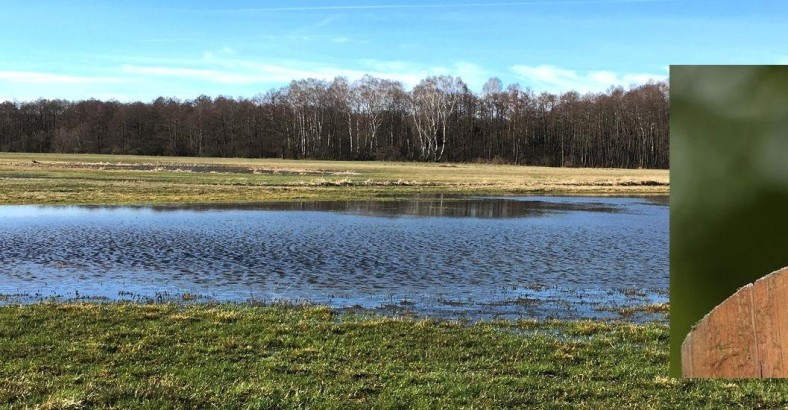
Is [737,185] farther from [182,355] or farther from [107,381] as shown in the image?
[182,355]

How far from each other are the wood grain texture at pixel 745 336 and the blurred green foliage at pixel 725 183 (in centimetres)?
5

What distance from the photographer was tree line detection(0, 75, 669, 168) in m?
125

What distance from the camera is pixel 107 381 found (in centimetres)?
750

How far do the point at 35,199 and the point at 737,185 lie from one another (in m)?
42.6

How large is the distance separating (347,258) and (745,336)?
18.7 metres

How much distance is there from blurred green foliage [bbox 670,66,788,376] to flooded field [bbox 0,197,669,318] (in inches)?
416

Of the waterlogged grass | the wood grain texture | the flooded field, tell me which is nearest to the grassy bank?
the flooded field

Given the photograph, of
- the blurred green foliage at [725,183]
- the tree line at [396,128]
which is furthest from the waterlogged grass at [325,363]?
the tree line at [396,128]

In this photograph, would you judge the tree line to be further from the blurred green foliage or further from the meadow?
the blurred green foliage

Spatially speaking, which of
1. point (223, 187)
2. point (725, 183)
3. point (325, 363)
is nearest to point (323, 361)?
point (325, 363)

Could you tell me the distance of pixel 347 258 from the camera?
70.8 feet

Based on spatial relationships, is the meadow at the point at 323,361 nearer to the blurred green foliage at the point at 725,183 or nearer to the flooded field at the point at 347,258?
the flooded field at the point at 347,258

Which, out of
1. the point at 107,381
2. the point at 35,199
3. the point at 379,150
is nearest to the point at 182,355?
the point at 107,381

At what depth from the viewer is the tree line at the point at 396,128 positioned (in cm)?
12481
